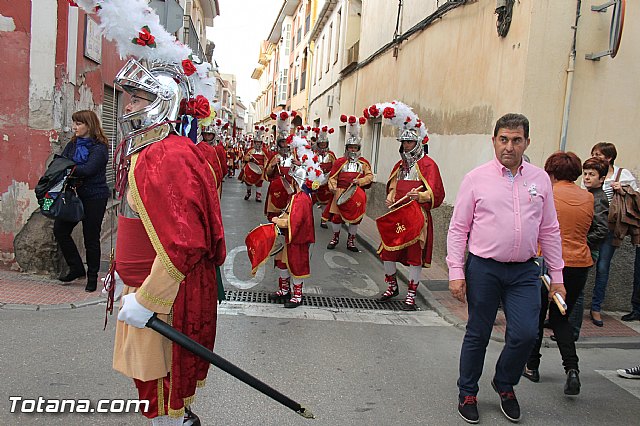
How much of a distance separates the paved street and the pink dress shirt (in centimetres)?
103

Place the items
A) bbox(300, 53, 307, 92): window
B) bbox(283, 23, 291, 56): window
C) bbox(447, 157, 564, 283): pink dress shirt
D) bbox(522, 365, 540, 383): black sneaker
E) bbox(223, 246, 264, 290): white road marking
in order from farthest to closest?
bbox(283, 23, 291, 56): window, bbox(300, 53, 307, 92): window, bbox(223, 246, 264, 290): white road marking, bbox(522, 365, 540, 383): black sneaker, bbox(447, 157, 564, 283): pink dress shirt

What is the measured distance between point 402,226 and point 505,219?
3.02 metres

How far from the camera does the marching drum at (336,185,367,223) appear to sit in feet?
33.2

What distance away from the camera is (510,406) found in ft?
12.9

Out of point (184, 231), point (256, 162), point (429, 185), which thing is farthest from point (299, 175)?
point (256, 162)

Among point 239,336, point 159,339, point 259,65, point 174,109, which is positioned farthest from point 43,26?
point 259,65

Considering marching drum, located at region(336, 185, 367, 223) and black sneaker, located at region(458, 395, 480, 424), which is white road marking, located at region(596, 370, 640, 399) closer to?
black sneaker, located at region(458, 395, 480, 424)

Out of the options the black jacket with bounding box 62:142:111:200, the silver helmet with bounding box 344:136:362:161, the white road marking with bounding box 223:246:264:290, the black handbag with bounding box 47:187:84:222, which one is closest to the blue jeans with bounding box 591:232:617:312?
the white road marking with bounding box 223:246:264:290

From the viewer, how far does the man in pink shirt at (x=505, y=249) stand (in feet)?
12.1

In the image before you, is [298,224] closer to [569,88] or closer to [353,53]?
[569,88]

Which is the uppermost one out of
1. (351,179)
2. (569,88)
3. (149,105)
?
(569,88)

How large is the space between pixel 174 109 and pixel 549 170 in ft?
10.1

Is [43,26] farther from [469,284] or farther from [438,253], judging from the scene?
[438,253]

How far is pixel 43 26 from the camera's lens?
6.68 m
